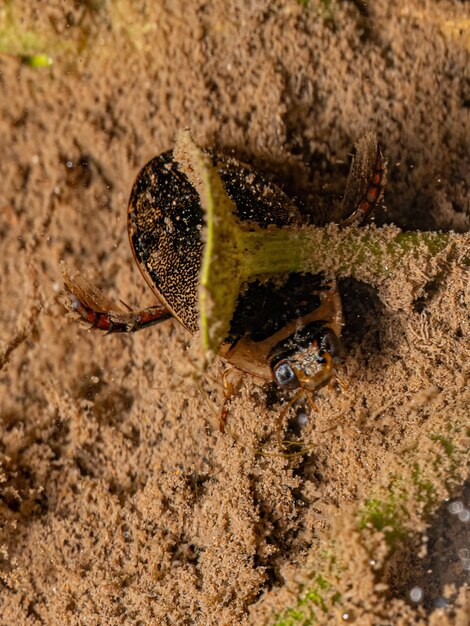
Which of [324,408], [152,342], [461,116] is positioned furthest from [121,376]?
[461,116]

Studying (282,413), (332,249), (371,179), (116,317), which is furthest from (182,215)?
(282,413)

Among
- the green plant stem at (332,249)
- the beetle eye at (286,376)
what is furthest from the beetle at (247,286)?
the green plant stem at (332,249)

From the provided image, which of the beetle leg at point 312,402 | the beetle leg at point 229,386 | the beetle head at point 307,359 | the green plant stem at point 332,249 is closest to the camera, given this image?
the green plant stem at point 332,249

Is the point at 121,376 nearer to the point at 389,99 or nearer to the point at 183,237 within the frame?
Result: the point at 183,237

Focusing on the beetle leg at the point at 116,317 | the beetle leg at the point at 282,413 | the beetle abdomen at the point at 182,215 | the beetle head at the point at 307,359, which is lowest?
the beetle leg at the point at 282,413

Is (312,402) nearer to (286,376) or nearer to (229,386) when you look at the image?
(286,376)

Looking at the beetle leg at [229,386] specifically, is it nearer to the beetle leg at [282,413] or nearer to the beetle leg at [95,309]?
the beetle leg at [282,413]
